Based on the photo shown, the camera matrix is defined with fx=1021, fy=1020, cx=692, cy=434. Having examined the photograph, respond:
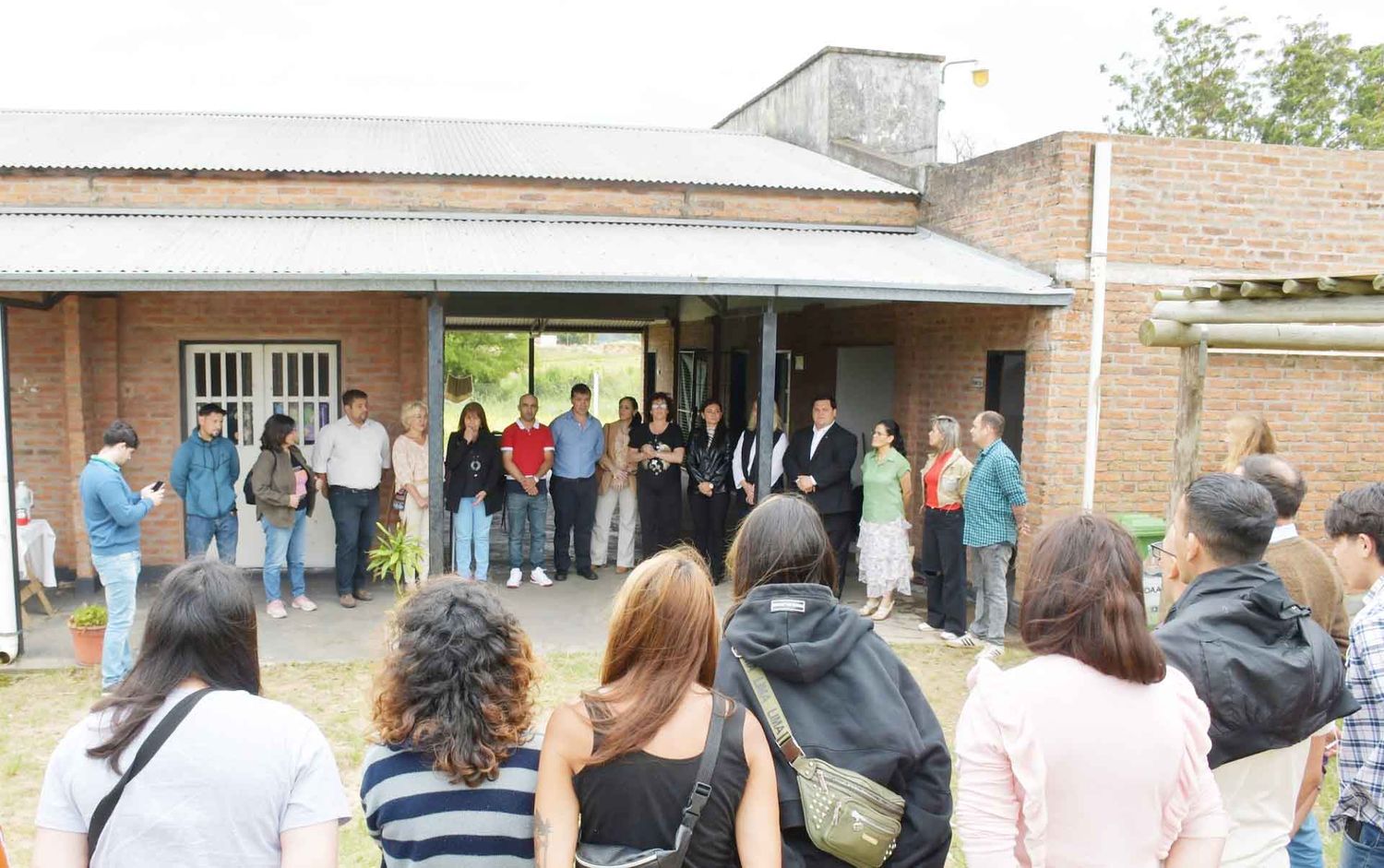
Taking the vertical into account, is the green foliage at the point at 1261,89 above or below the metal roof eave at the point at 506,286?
above

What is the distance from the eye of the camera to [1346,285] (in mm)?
5039

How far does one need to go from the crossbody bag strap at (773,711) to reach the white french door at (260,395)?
7.60 m

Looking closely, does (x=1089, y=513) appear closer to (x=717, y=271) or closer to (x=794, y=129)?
(x=717, y=271)

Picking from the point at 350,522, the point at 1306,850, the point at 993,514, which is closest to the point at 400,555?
the point at 350,522

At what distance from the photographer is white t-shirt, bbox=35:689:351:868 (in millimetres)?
1945

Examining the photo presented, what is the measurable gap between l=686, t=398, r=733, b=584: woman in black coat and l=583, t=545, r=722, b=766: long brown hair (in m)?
6.67

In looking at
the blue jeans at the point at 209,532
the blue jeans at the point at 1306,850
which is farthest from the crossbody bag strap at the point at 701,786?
the blue jeans at the point at 209,532

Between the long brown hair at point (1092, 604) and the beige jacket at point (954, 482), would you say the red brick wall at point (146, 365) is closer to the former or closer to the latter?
the beige jacket at point (954, 482)

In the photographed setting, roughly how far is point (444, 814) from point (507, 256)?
5.96 meters

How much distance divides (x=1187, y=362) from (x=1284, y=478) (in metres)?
3.29

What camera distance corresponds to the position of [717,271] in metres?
7.29

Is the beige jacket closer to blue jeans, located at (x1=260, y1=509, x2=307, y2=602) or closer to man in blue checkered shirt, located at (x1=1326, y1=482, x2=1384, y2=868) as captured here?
man in blue checkered shirt, located at (x1=1326, y1=482, x2=1384, y2=868)

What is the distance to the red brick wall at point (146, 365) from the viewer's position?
855cm

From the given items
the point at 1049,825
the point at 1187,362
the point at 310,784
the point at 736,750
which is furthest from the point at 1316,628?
the point at 1187,362
